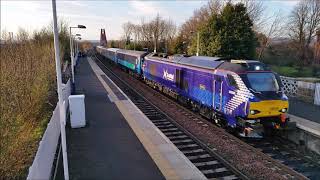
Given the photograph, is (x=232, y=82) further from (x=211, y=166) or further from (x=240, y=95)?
(x=211, y=166)

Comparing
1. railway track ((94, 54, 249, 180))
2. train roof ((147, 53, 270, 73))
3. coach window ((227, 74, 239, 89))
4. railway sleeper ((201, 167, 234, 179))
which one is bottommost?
railway sleeper ((201, 167, 234, 179))

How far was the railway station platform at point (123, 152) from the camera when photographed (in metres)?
8.64

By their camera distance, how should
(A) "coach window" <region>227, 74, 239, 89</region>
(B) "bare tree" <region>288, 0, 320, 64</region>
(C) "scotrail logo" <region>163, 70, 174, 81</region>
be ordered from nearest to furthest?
1. (A) "coach window" <region>227, 74, 239, 89</region>
2. (C) "scotrail logo" <region>163, 70, 174, 81</region>
3. (B) "bare tree" <region>288, 0, 320, 64</region>

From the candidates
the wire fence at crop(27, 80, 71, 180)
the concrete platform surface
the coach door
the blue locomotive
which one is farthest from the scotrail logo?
the wire fence at crop(27, 80, 71, 180)

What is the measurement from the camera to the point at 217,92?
1352cm

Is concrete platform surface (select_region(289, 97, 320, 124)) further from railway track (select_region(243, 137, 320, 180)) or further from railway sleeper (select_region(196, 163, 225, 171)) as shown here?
railway sleeper (select_region(196, 163, 225, 171))

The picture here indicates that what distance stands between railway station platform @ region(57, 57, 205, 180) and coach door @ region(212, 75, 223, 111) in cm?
287

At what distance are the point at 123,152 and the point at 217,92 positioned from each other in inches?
202

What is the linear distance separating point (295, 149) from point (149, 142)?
18.0 ft

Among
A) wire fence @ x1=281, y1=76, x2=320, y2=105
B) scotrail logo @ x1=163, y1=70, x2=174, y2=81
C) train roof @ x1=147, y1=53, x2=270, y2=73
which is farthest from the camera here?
scotrail logo @ x1=163, y1=70, x2=174, y2=81

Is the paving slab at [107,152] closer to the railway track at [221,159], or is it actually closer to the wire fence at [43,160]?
the wire fence at [43,160]

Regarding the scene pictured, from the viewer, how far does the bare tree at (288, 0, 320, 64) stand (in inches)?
2108

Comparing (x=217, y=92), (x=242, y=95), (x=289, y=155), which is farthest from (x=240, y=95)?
(x=289, y=155)

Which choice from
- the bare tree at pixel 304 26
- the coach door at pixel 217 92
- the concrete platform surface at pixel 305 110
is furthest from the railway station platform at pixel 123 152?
the bare tree at pixel 304 26
